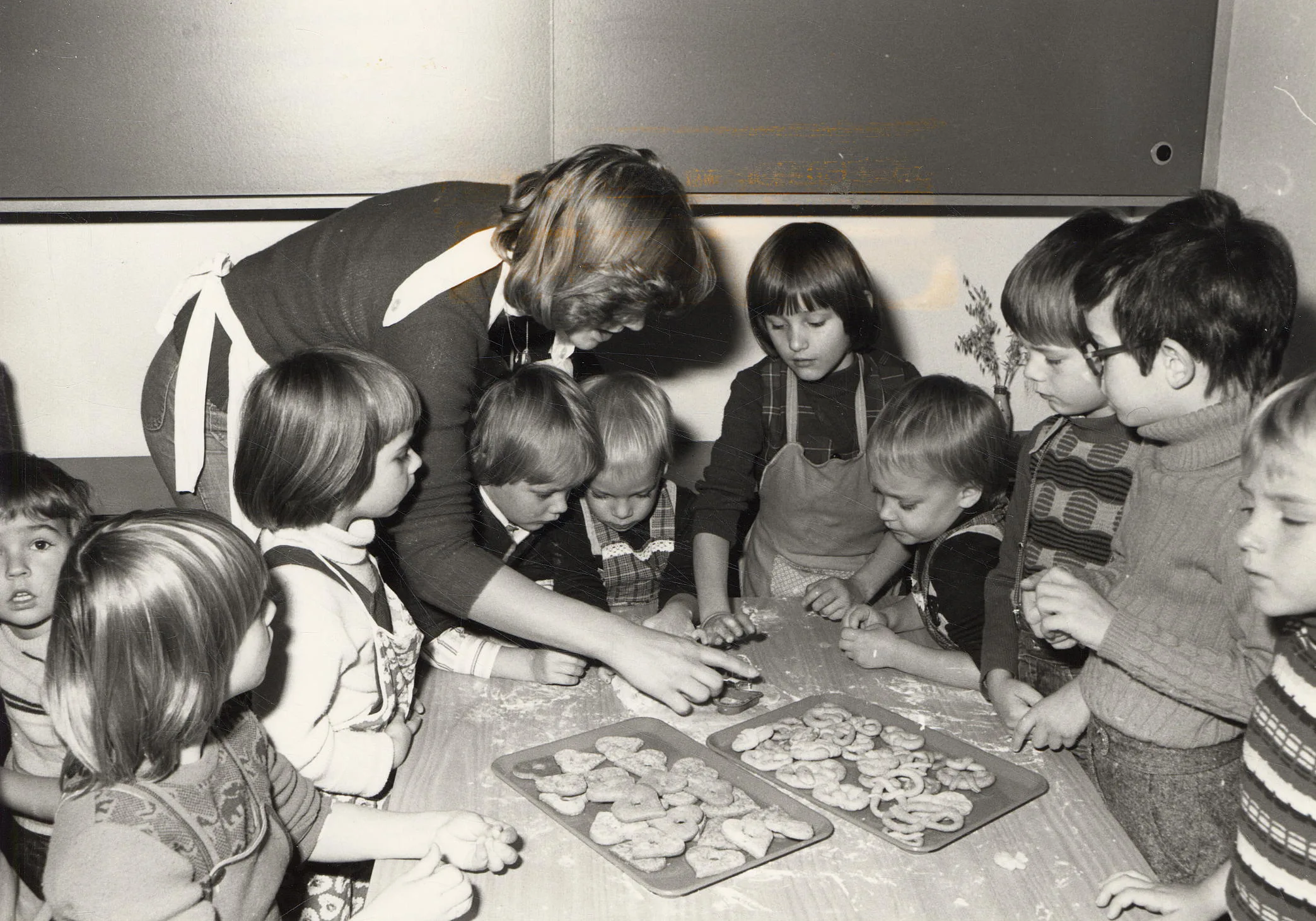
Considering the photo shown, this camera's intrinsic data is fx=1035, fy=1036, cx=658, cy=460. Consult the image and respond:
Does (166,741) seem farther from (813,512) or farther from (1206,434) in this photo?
(813,512)

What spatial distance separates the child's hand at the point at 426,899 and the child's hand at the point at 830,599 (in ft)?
3.00

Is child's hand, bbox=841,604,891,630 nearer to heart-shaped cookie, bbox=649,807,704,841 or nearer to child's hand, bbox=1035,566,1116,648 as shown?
child's hand, bbox=1035,566,1116,648

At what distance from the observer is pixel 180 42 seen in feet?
6.91

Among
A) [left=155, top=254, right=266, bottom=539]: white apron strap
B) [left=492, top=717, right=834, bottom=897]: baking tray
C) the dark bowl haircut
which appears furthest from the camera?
the dark bowl haircut

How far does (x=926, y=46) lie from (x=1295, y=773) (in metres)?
1.92

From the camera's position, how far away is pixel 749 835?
104 cm

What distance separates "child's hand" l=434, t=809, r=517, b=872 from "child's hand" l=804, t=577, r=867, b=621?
0.82 m

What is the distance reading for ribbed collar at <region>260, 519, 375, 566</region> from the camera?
4.36ft

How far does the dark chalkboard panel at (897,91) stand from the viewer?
227 centimetres

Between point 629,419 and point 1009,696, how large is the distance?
2.76 ft

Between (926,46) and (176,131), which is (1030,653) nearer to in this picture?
(926,46)

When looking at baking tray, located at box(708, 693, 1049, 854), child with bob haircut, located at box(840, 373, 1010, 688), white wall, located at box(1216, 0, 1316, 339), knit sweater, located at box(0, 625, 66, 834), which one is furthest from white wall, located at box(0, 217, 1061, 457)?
white wall, located at box(1216, 0, 1316, 339)

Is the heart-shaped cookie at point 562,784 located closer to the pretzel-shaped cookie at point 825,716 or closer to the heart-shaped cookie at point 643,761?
the heart-shaped cookie at point 643,761

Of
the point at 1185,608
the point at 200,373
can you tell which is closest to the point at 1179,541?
the point at 1185,608
